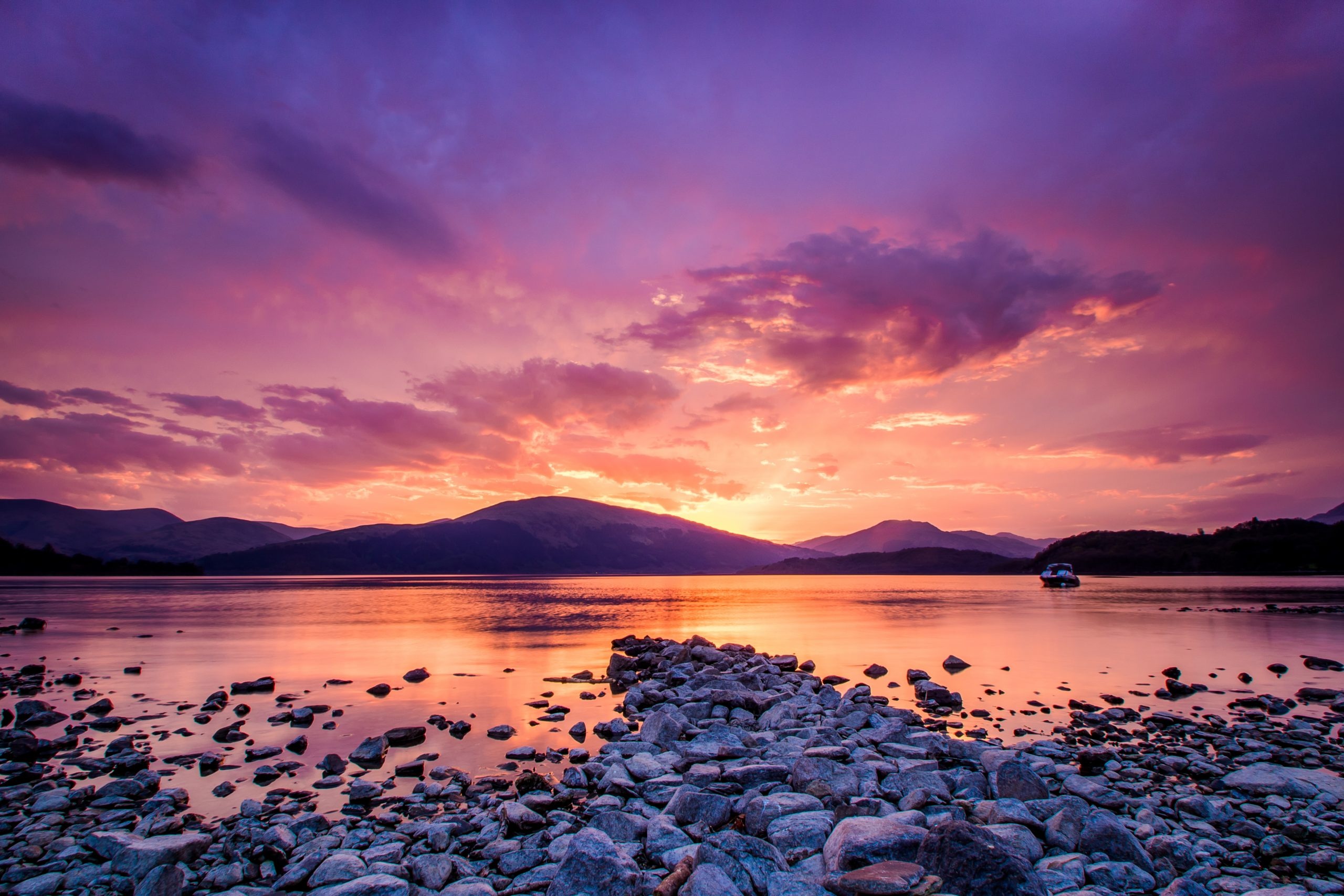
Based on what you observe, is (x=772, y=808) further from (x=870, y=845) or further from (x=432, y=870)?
(x=432, y=870)

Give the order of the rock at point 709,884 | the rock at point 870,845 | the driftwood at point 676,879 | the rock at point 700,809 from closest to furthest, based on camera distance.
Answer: the rock at point 709,884
the driftwood at point 676,879
the rock at point 870,845
the rock at point 700,809

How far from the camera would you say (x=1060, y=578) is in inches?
4274

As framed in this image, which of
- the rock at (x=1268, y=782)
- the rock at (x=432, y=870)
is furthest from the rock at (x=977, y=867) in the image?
the rock at (x=1268, y=782)

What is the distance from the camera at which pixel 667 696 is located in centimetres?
1939

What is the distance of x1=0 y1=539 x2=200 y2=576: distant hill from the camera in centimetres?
17250

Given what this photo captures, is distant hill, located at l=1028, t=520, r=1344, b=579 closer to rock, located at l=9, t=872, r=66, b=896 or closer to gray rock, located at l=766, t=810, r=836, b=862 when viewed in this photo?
gray rock, located at l=766, t=810, r=836, b=862

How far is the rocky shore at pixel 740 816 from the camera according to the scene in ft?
24.2

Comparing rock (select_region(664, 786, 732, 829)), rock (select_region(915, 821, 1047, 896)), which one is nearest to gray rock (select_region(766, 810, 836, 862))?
rock (select_region(664, 786, 732, 829))

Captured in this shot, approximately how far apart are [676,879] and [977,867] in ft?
11.1

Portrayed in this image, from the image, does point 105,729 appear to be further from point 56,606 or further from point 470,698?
point 56,606

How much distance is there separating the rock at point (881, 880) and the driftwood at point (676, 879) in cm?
172

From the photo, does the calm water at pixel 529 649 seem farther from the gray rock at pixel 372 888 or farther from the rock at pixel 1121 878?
the rock at pixel 1121 878

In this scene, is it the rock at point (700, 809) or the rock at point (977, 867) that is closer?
the rock at point (977, 867)

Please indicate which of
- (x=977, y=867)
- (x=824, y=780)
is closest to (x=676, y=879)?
(x=977, y=867)
